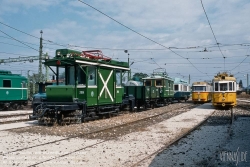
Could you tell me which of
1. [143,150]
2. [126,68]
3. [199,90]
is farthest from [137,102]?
[143,150]

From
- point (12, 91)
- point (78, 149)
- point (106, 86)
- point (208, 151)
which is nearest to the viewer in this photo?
point (208, 151)

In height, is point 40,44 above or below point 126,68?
above

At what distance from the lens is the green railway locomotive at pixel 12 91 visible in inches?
898

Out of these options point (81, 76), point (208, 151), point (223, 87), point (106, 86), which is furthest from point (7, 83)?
point (208, 151)

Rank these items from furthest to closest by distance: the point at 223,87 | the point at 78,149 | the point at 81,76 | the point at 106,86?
the point at 223,87, the point at 106,86, the point at 81,76, the point at 78,149

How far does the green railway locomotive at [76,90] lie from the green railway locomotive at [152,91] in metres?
6.56

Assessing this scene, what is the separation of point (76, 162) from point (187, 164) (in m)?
2.46

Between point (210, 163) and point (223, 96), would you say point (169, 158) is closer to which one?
point (210, 163)

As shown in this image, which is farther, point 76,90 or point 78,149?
point 76,90

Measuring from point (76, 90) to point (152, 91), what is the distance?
11.6m

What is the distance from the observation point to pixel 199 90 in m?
32.1

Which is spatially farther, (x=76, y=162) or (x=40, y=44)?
(x=40, y=44)

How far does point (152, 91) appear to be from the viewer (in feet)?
78.0

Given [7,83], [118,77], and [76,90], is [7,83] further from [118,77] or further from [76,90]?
[76,90]
